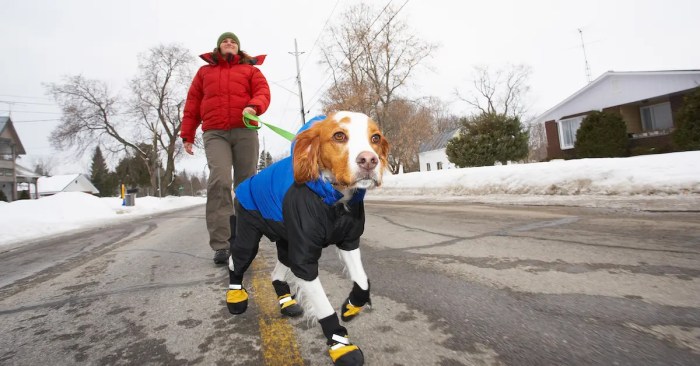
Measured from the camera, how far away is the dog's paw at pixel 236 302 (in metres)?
2.08

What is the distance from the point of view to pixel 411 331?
5.72 ft

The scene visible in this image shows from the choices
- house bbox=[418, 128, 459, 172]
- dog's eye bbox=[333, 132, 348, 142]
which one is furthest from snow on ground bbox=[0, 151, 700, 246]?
house bbox=[418, 128, 459, 172]

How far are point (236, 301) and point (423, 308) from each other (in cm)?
115

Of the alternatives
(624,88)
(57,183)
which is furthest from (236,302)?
(57,183)

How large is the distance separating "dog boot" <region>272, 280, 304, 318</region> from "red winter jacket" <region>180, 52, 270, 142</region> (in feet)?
5.66

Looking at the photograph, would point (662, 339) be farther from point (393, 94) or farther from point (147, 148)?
point (147, 148)

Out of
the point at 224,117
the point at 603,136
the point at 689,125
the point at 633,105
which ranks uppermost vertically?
the point at 633,105

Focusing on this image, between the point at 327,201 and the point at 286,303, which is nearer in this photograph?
the point at 327,201

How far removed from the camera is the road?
155cm

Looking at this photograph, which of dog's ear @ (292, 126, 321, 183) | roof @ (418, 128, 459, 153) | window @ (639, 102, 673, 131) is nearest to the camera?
dog's ear @ (292, 126, 321, 183)

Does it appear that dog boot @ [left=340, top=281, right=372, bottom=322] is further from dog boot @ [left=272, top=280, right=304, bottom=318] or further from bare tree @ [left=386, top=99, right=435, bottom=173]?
bare tree @ [left=386, top=99, right=435, bottom=173]

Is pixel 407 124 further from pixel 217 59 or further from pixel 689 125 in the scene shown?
pixel 217 59

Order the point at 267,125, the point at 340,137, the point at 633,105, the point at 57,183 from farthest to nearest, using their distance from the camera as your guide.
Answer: the point at 57,183 → the point at 633,105 → the point at 267,125 → the point at 340,137

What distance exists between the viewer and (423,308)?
6.70 ft
